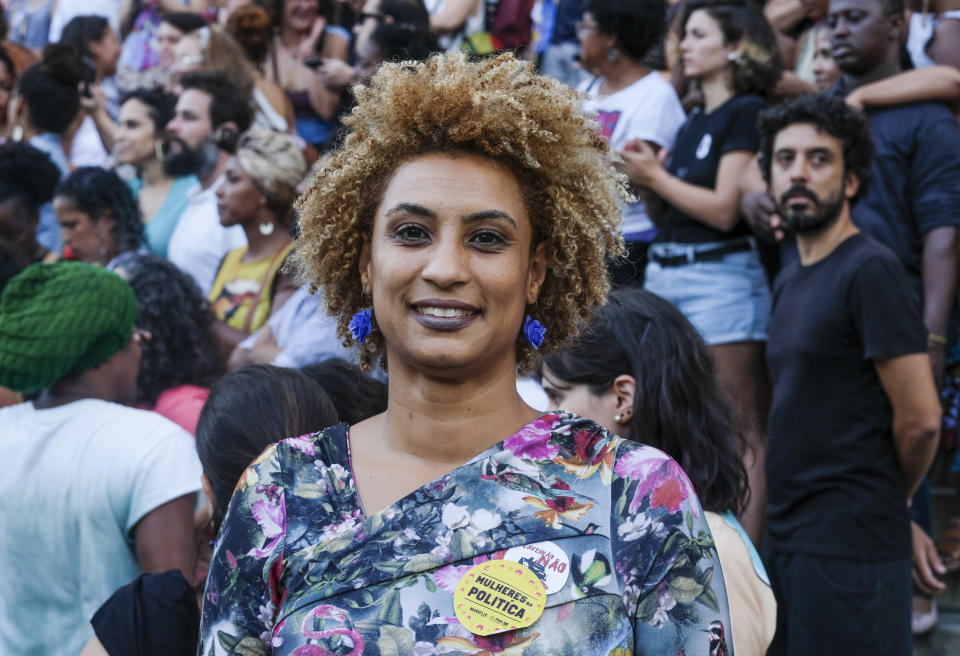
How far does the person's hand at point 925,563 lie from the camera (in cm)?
447

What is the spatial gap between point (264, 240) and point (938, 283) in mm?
3120

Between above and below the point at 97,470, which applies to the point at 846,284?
above

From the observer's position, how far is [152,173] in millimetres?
7398

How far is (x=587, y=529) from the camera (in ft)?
6.46

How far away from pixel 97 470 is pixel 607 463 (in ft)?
6.27

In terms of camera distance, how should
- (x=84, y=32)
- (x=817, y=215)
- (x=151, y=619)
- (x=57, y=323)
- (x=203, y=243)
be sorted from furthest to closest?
(x=84, y=32) → (x=203, y=243) → (x=817, y=215) → (x=57, y=323) → (x=151, y=619)

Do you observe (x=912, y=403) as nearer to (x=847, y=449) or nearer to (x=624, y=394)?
(x=847, y=449)

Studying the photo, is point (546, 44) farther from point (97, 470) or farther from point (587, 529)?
point (587, 529)

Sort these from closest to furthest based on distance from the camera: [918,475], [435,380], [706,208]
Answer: [435,380] → [918,475] → [706,208]

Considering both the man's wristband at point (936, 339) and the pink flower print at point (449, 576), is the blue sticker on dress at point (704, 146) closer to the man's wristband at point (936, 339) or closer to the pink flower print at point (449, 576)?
the man's wristband at point (936, 339)

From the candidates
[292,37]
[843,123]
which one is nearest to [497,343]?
[843,123]

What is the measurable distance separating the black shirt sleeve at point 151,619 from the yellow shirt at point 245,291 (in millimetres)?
2900

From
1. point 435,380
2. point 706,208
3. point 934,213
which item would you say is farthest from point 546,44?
point 435,380

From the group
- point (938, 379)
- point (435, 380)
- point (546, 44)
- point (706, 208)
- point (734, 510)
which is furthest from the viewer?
point (546, 44)
